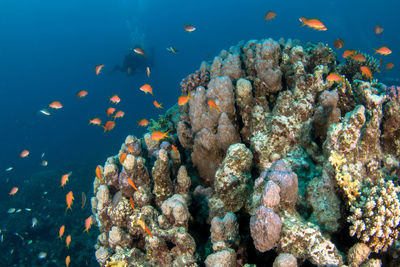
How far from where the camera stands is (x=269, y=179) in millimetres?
2773

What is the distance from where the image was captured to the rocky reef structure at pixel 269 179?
253cm

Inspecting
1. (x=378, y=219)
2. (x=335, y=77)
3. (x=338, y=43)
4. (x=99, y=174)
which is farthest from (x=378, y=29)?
(x=99, y=174)

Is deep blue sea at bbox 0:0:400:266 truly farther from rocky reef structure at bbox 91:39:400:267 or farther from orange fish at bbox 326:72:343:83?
orange fish at bbox 326:72:343:83

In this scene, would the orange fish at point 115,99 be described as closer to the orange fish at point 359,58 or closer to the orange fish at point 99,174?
the orange fish at point 99,174

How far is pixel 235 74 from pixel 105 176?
3495 mm

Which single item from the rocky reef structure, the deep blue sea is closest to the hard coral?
the rocky reef structure

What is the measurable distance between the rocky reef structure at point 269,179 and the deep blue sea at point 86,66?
9110 millimetres

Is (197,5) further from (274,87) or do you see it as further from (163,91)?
(274,87)

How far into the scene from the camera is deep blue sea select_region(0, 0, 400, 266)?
56.4 feet

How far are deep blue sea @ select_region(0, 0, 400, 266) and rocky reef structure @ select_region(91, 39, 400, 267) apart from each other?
911 cm

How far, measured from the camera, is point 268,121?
4379mm

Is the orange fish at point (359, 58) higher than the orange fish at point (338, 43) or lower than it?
lower

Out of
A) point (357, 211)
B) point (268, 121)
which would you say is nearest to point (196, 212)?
point (268, 121)

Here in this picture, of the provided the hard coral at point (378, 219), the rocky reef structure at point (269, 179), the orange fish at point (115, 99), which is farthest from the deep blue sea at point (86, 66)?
the hard coral at point (378, 219)
